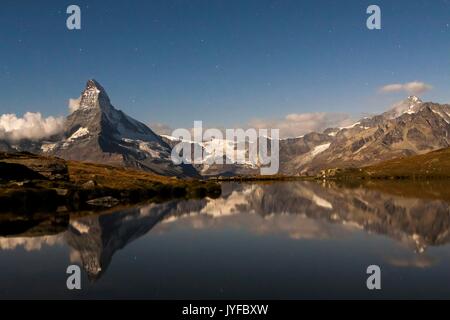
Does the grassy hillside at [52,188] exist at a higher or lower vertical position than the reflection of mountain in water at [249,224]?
higher

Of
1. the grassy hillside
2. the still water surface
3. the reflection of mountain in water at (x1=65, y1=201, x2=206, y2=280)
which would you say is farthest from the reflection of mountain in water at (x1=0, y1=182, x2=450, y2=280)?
the grassy hillside

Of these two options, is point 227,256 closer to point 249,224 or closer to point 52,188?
point 249,224

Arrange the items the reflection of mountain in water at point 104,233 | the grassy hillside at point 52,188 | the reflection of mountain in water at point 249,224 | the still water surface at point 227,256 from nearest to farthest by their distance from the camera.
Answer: the still water surface at point 227,256, the reflection of mountain in water at point 104,233, the reflection of mountain in water at point 249,224, the grassy hillside at point 52,188

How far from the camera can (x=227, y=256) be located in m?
55.4

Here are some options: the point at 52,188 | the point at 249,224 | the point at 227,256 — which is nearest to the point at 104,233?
the point at 227,256

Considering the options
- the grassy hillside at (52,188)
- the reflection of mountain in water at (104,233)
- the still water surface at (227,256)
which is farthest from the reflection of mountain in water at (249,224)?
the grassy hillside at (52,188)

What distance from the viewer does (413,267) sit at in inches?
1843

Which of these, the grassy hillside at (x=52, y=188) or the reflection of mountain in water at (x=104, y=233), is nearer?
the reflection of mountain in water at (x=104, y=233)

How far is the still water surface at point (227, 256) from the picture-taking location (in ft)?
128

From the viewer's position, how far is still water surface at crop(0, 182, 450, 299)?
39.2 meters

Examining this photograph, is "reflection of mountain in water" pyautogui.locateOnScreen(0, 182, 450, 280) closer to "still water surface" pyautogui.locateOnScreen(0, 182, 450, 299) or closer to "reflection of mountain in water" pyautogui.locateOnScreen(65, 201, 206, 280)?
"reflection of mountain in water" pyautogui.locateOnScreen(65, 201, 206, 280)

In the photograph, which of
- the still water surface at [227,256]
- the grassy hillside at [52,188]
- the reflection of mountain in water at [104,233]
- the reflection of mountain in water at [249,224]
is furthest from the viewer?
the grassy hillside at [52,188]

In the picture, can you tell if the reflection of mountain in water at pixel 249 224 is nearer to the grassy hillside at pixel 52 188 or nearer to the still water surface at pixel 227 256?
the still water surface at pixel 227 256
